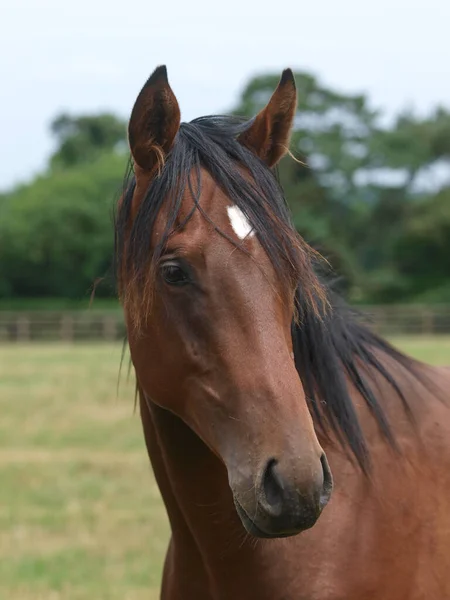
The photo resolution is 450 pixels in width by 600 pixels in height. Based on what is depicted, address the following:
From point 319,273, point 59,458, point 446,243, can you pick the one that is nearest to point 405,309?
point 446,243

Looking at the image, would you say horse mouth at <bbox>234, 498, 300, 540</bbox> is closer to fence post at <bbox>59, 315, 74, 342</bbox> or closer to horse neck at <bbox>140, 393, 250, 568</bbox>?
horse neck at <bbox>140, 393, 250, 568</bbox>

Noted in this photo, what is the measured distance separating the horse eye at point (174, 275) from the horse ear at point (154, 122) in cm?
39

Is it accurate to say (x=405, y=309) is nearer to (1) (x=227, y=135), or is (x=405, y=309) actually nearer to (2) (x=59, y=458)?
(2) (x=59, y=458)

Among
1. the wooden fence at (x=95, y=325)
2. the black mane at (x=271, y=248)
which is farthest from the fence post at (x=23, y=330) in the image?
Result: the black mane at (x=271, y=248)

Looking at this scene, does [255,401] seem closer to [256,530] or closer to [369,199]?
[256,530]

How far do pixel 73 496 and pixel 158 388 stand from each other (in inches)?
251

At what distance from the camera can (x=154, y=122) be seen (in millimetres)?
2457

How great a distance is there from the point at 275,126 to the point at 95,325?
28656mm

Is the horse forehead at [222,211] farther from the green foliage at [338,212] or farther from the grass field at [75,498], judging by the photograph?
the green foliage at [338,212]

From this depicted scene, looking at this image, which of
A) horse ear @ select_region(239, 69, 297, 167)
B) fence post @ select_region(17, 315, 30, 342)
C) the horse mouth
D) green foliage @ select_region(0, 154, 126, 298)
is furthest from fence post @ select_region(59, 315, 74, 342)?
the horse mouth

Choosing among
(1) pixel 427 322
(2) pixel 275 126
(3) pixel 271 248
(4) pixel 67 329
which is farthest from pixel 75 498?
(1) pixel 427 322

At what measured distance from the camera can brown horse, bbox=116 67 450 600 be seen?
205cm

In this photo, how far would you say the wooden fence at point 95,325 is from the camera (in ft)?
99.9

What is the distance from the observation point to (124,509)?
7.83 m
